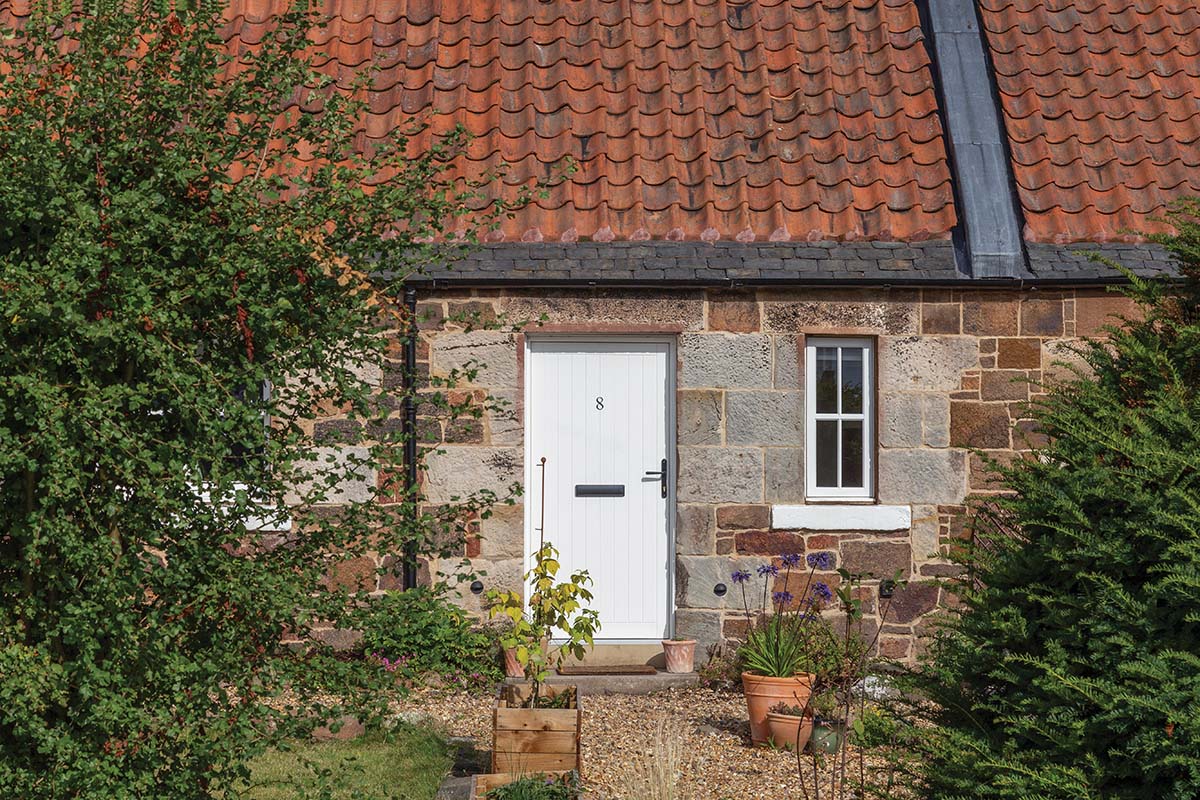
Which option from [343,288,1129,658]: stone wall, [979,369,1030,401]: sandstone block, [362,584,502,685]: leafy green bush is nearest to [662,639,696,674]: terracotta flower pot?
[343,288,1129,658]: stone wall

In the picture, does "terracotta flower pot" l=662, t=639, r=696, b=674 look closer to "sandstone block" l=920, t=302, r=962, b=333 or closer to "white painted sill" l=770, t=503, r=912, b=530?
"white painted sill" l=770, t=503, r=912, b=530

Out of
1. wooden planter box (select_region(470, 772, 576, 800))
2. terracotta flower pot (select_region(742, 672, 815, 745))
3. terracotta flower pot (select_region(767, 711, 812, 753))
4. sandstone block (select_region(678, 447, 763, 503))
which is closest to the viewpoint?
wooden planter box (select_region(470, 772, 576, 800))

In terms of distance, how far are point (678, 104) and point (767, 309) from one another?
185 centimetres

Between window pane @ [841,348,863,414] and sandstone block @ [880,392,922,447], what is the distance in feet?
0.67

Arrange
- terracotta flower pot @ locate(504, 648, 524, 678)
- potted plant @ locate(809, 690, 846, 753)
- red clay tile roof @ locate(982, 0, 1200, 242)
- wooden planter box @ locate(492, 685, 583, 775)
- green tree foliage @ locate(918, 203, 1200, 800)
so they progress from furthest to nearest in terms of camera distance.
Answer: red clay tile roof @ locate(982, 0, 1200, 242), terracotta flower pot @ locate(504, 648, 524, 678), potted plant @ locate(809, 690, 846, 753), wooden planter box @ locate(492, 685, 583, 775), green tree foliage @ locate(918, 203, 1200, 800)

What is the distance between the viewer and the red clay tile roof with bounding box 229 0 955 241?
9086 millimetres

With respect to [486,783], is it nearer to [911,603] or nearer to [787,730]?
[787,730]

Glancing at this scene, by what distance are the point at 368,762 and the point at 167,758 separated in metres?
2.74

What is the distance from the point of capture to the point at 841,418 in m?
9.02

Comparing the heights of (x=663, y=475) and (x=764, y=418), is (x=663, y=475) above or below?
below

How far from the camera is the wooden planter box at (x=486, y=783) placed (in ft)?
19.0

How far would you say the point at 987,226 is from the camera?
8.90m

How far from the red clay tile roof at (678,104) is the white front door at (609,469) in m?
0.90

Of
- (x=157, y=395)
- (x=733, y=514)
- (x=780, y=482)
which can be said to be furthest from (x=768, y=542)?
(x=157, y=395)
